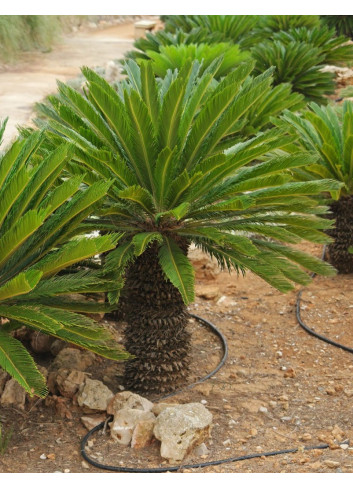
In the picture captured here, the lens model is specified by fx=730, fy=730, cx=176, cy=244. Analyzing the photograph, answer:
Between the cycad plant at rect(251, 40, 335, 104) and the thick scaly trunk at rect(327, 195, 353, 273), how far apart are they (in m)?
4.14

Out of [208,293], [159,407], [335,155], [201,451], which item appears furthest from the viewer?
[208,293]

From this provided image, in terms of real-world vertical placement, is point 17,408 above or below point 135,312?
below

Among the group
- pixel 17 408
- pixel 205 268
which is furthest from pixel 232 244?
pixel 205 268

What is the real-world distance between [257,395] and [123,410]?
1205 mm

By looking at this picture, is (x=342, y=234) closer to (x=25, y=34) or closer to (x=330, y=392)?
(x=330, y=392)

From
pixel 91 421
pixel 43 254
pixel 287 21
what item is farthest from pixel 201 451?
pixel 287 21

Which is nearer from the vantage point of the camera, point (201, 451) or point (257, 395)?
point (201, 451)

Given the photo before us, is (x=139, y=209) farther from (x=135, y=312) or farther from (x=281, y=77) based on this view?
(x=281, y=77)

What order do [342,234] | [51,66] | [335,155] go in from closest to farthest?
[335,155]
[342,234]
[51,66]

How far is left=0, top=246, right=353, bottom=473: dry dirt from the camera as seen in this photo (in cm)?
493

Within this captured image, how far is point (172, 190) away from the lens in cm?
517

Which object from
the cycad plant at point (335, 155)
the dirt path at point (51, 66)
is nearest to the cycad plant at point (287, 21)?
the dirt path at point (51, 66)

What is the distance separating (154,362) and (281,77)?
706cm
